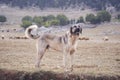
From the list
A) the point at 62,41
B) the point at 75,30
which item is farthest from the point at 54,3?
the point at 75,30

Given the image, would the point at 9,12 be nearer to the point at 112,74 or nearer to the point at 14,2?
the point at 14,2

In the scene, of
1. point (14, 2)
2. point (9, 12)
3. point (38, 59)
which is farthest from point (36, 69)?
point (14, 2)

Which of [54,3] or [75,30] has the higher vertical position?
[75,30]

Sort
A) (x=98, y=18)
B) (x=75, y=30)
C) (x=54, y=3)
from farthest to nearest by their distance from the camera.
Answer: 1. (x=54, y=3)
2. (x=98, y=18)
3. (x=75, y=30)

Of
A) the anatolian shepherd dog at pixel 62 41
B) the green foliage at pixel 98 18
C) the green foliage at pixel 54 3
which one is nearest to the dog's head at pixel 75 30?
the anatolian shepherd dog at pixel 62 41

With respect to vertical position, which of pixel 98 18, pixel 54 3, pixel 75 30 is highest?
pixel 75 30

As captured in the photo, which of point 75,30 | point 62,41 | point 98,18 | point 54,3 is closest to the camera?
point 75,30

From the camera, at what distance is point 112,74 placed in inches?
642

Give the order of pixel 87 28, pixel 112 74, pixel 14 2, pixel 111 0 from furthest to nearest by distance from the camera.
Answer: pixel 14 2 < pixel 111 0 < pixel 87 28 < pixel 112 74

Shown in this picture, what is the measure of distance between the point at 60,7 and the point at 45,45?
9760 cm

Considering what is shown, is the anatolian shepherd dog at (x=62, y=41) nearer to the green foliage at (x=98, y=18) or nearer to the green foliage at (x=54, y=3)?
the green foliage at (x=98, y=18)

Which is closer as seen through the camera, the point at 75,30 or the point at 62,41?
the point at 75,30

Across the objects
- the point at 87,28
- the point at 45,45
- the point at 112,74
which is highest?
the point at 45,45

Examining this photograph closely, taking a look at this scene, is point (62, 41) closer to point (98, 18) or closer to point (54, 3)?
point (98, 18)
